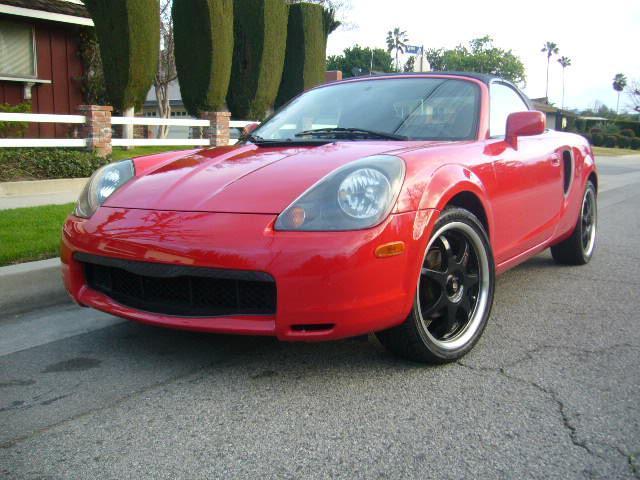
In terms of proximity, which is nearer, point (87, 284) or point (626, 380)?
point (626, 380)

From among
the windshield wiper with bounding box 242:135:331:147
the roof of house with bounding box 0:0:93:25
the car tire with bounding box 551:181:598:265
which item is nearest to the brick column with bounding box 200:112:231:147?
the roof of house with bounding box 0:0:93:25

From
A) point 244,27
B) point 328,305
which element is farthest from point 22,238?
point 244,27

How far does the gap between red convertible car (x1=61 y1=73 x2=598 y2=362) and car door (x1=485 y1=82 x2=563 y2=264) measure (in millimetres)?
18

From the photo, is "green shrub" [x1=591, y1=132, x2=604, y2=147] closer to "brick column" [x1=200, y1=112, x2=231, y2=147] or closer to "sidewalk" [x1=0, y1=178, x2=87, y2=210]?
"brick column" [x1=200, y1=112, x2=231, y2=147]

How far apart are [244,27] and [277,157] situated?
Answer: 16260mm

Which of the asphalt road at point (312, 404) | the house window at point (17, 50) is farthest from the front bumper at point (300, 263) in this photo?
the house window at point (17, 50)

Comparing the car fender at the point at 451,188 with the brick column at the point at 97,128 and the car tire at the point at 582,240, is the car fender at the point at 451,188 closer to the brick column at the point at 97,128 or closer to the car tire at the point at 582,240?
the car tire at the point at 582,240

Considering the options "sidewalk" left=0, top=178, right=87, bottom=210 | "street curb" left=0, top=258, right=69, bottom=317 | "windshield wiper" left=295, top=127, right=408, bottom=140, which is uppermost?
"windshield wiper" left=295, top=127, right=408, bottom=140

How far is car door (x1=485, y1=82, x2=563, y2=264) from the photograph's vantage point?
12.2 feet

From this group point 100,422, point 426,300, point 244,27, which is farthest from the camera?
point 244,27

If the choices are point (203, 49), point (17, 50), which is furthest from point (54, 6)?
point (203, 49)

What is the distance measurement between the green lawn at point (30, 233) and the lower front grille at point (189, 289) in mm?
1860

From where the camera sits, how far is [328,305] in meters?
2.65

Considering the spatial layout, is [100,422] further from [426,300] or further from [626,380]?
[626,380]
